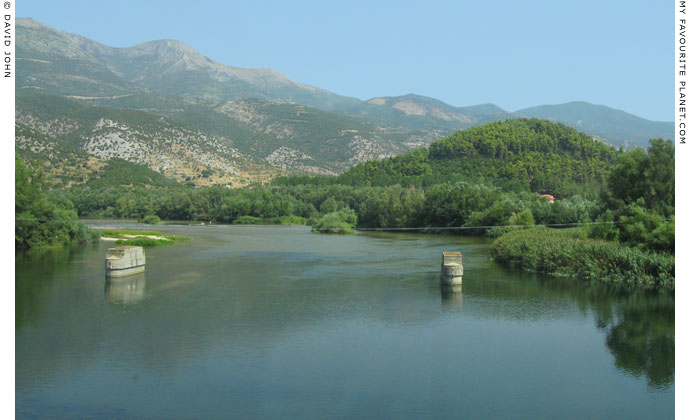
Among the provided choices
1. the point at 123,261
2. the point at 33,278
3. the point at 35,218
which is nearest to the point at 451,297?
the point at 123,261

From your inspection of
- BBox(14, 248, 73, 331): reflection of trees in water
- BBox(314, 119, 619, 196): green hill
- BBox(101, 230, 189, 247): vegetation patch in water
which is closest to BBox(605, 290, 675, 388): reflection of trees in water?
BBox(14, 248, 73, 331): reflection of trees in water

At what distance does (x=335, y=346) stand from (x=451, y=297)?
8.24 metres

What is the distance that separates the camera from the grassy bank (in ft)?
80.8

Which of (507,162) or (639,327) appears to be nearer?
(639,327)

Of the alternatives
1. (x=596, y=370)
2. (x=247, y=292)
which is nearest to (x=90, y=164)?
(x=247, y=292)

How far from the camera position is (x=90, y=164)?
311 feet

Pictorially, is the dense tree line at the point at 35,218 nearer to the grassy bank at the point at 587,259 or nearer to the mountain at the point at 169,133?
the grassy bank at the point at 587,259

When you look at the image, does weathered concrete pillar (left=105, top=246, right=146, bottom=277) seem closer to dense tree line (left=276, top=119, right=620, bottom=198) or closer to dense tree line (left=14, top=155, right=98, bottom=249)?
dense tree line (left=14, top=155, right=98, bottom=249)

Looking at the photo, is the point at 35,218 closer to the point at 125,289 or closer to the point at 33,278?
the point at 33,278

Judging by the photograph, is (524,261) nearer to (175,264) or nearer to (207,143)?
(175,264)

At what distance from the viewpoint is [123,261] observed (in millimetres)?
26297

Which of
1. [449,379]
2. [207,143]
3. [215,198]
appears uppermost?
[207,143]

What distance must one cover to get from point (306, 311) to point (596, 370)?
949 cm

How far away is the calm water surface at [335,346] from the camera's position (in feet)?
41.0
